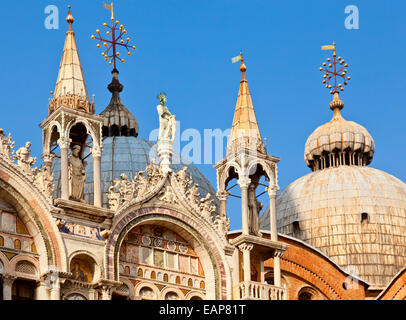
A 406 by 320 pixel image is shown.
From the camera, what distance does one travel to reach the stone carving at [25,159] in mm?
33094

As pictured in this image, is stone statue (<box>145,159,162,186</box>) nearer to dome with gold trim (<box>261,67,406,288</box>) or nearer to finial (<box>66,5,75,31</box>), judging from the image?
finial (<box>66,5,75,31</box>)

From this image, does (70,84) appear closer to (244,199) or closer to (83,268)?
(83,268)

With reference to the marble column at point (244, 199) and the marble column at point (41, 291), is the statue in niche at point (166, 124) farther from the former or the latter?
the marble column at point (41, 291)

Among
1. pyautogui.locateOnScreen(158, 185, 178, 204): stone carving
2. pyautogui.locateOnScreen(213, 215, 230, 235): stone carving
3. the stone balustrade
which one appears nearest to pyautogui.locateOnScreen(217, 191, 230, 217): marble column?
pyautogui.locateOnScreen(213, 215, 230, 235): stone carving

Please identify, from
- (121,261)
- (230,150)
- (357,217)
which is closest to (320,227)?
(357,217)

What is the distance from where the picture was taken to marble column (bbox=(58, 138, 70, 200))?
33.5 meters

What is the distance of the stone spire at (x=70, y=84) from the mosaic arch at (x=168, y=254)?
336 centimetres

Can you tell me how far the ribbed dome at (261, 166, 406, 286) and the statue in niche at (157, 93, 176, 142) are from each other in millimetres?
26967

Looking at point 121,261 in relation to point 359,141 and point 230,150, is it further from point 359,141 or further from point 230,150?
point 359,141

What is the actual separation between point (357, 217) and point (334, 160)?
160 inches

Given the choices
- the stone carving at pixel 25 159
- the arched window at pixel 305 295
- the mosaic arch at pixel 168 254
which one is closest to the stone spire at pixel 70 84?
the stone carving at pixel 25 159

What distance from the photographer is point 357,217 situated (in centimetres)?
6334

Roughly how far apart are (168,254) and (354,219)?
28993 mm
